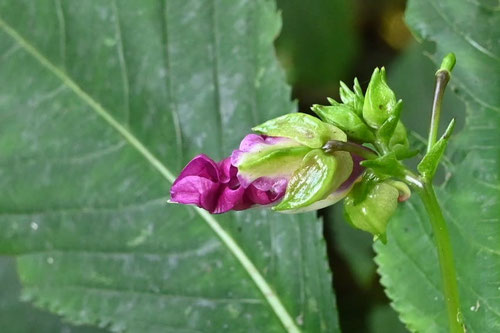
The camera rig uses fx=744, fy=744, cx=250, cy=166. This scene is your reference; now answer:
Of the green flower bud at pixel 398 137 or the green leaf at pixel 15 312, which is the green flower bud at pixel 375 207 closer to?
the green flower bud at pixel 398 137

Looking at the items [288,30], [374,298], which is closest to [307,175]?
[374,298]

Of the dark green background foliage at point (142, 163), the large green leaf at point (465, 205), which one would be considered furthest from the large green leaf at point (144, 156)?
the large green leaf at point (465, 205)

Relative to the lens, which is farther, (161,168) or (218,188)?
(161,168)

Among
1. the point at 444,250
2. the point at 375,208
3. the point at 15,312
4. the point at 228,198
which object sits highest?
the point at 228,198

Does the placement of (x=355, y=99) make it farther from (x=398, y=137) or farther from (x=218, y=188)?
(x=218, y=188)

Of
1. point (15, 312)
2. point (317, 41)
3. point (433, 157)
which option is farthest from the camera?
point (317, 41)

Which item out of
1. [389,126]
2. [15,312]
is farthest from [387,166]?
[15,312]

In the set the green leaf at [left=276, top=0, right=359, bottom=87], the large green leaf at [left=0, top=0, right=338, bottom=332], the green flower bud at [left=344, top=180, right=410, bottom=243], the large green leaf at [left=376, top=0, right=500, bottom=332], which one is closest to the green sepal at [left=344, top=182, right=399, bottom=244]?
the green flower bud at [left=344, top=180, right=410, bottom=243]
